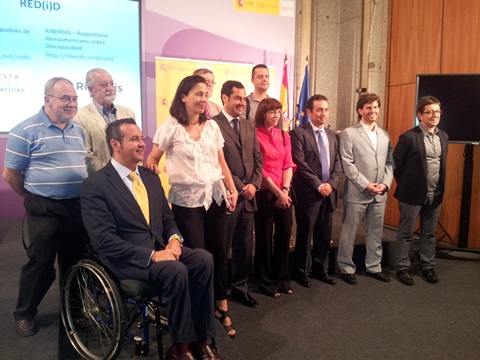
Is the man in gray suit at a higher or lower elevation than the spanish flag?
lower

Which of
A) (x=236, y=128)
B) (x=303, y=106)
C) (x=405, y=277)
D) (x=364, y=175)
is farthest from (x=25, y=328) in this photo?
(x=303, y=106)

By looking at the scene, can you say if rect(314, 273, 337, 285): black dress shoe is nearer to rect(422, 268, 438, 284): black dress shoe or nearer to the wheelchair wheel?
rect(422, 268, 438, 284): black dress shoe

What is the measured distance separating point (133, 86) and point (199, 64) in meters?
0.85

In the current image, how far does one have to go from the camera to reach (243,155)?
2.78 metres

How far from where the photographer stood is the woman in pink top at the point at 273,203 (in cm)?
303

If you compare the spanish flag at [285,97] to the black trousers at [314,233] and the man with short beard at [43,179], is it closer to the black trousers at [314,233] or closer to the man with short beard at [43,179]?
the black trousers at [314,233]

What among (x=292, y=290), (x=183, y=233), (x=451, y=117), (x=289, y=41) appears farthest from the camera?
(x=289, y=41)

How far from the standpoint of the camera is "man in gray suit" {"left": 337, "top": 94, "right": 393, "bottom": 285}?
11.1 ft

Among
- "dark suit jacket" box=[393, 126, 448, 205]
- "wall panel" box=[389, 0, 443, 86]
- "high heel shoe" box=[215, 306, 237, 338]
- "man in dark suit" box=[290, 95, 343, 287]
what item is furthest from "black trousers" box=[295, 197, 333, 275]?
"wall panel" box=[389, 0, 443, 86]

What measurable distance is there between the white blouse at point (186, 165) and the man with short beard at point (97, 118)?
58cm

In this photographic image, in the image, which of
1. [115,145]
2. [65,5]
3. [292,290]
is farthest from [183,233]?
[65,5]

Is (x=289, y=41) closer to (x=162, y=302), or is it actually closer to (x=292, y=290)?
(x=292, y=290)

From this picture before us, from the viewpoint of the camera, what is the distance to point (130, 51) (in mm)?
4746

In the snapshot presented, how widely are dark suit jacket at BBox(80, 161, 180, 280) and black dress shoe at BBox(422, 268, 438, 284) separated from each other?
2.51 m
